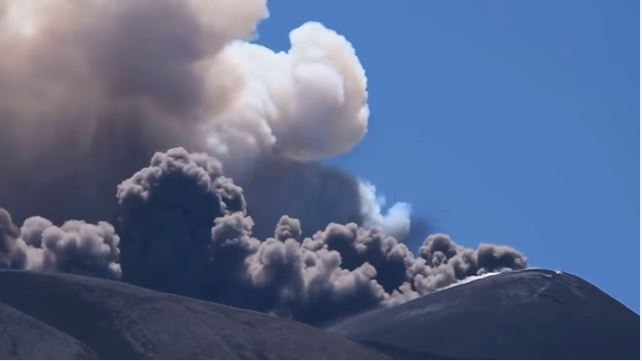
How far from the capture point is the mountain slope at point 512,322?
124m

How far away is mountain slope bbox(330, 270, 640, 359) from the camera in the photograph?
124188mm

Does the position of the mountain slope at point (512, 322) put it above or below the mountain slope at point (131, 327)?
above

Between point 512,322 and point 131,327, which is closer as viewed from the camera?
point 131,327

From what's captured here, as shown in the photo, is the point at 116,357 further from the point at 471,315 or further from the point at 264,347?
the point at 471,315

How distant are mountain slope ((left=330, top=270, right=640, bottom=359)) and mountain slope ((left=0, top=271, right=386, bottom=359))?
13.2m

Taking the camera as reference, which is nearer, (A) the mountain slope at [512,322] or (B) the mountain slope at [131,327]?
(B) the mountain slope at [131,327]

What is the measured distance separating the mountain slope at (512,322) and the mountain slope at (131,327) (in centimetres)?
1323

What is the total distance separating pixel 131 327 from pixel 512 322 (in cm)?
4742

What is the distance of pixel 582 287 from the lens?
14862cm

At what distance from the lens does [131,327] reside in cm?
10662

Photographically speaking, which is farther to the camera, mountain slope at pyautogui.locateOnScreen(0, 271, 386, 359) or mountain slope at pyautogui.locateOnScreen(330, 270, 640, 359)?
mountain slope at pyautogui.locateOnScreen(330, 270, 640, 359)

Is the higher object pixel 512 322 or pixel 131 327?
pixel 512 322

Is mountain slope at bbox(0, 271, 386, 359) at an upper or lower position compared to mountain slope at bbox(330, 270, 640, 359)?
lower

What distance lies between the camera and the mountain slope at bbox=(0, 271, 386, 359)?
9738 cm
